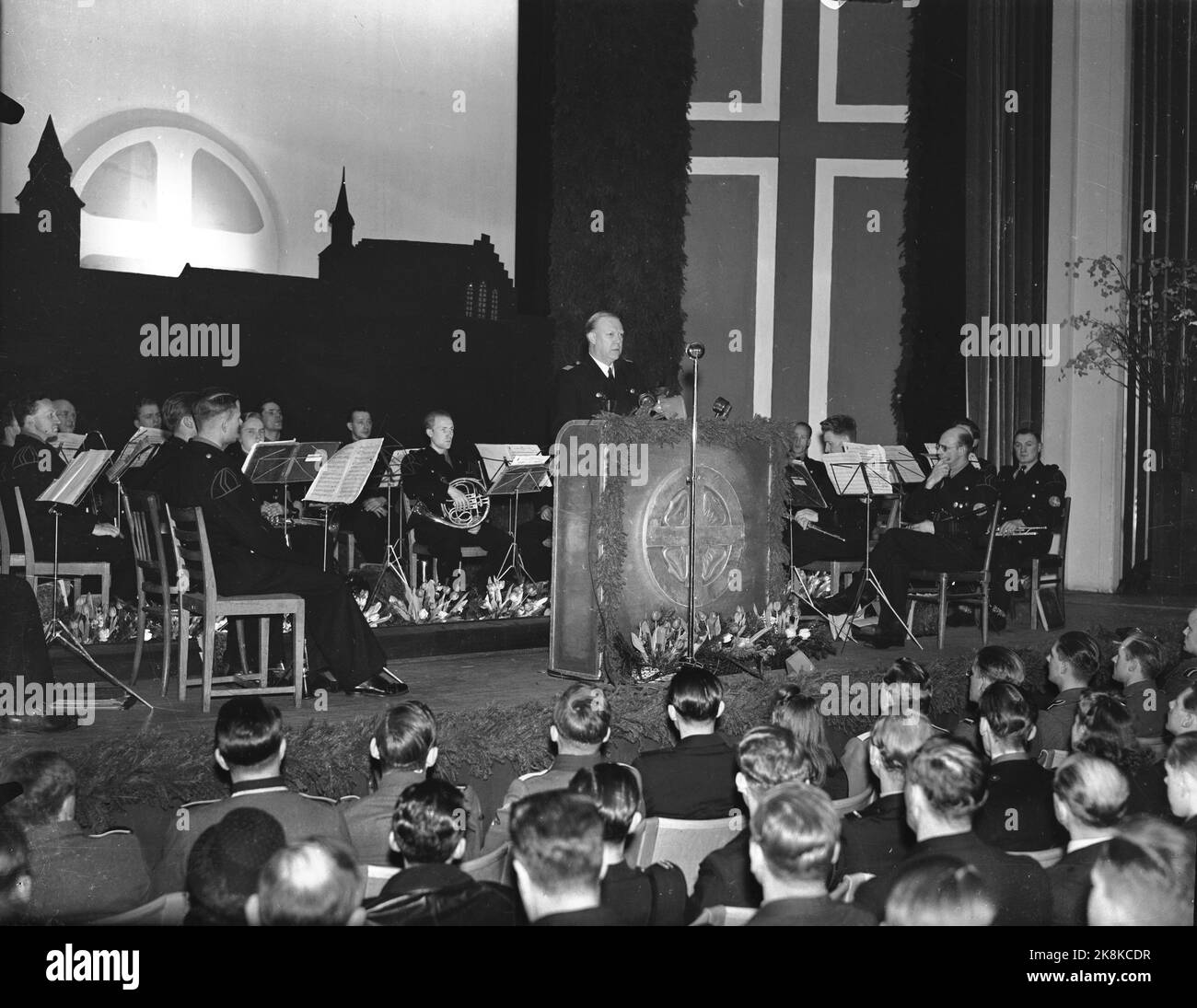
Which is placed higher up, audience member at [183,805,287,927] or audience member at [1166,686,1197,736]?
audience member at [1166,686,1197,736]

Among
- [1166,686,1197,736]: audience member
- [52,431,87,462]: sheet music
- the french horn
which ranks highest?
[52,431,87,462]: sheet music

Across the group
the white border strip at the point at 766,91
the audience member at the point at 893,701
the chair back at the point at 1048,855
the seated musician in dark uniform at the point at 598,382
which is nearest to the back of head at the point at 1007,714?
the chair back at the point at 1048,855

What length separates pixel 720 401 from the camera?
5.18 meters

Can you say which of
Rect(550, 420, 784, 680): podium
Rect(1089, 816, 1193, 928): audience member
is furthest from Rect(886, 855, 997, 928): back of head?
Rect(550, 420, 784, 680): podium

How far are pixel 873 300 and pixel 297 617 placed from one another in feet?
21.2

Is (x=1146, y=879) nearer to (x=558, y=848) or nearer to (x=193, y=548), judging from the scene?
(x=558, y=848)

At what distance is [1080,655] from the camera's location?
14.4ft

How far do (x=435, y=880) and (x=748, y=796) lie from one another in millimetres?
872

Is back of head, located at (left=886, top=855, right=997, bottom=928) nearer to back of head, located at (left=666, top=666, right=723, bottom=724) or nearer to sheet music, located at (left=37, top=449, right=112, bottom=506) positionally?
back of head, located at (left=666, top=666, right=723, bottom=724)

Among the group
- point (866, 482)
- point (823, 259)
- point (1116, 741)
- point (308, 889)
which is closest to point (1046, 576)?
point (866, 482)

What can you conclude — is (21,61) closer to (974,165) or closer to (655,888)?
(974,165)

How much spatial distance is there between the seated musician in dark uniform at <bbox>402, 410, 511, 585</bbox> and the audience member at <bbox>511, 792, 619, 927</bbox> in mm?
4862

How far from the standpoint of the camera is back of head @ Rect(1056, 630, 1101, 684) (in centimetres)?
440

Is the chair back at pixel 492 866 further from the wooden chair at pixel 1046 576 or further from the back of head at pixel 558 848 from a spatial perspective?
the wooden chair at pixel 1046 576
